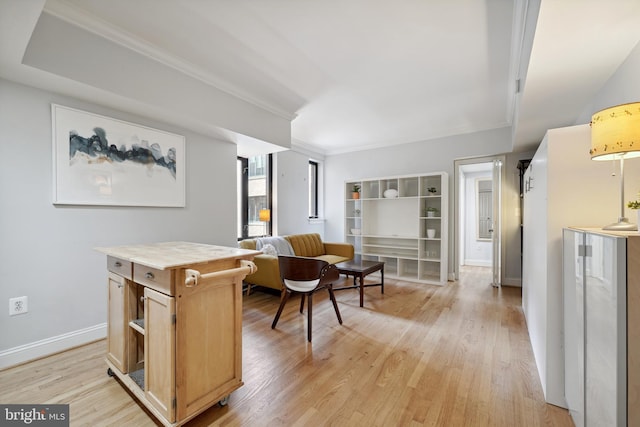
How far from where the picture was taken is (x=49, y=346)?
2186 millimetres

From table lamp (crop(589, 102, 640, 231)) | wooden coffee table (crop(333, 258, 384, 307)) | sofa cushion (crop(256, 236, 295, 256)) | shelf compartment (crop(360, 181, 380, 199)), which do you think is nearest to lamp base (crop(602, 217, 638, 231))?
table lamp (crop(589, 102, 640, 231))

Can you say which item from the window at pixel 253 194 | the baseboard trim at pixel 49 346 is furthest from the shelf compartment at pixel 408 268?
the baseboard trim at pixel 49 346

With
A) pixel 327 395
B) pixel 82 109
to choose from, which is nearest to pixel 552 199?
pixel 327 395

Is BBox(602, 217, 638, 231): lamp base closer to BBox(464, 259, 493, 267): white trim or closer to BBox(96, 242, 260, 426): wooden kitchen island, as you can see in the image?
BBox(96, 242, 260, 426): wooden kitchen island

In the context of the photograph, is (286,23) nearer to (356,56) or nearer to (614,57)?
(356,56)

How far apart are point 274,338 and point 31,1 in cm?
277

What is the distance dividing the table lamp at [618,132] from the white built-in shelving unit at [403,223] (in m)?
3.27

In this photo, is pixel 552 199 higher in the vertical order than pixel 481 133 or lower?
lower

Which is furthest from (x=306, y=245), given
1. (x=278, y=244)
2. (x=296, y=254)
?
(x=278, y=244)

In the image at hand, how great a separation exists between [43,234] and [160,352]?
67.5 inches

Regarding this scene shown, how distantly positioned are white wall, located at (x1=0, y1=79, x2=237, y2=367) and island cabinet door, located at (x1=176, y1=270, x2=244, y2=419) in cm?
171

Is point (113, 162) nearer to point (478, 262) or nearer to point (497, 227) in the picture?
point (497, 227)

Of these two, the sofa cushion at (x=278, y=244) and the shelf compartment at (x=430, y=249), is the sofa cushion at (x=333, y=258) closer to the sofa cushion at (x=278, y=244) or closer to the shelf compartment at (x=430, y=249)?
the sofa cushion at (x=278, y=244)

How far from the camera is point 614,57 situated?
1.67m
